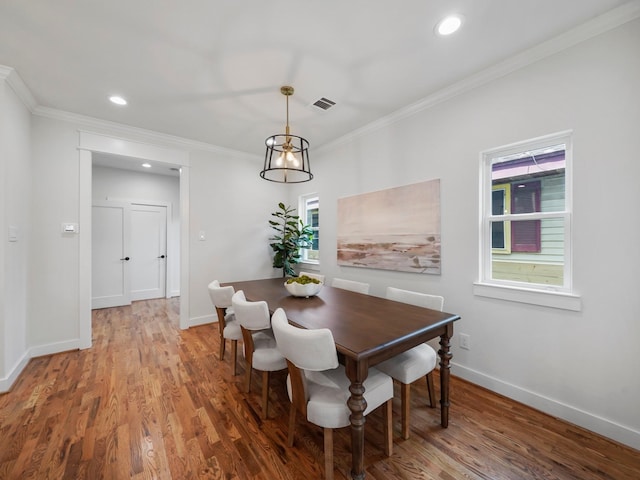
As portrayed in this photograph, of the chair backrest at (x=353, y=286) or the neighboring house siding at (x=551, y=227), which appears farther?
the chair backrest at (x=353, y=286)

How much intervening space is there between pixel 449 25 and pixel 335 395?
8.29 ft

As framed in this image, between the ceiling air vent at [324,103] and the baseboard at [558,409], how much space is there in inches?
118

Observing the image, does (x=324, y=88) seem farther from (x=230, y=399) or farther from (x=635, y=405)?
(x=635, y=405)

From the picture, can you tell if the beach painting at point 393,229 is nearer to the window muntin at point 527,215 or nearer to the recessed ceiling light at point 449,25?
the window muntin at point 527,215

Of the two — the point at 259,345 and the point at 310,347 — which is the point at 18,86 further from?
the point at 310,347

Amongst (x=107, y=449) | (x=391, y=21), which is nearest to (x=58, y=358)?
(x=107, y=449)

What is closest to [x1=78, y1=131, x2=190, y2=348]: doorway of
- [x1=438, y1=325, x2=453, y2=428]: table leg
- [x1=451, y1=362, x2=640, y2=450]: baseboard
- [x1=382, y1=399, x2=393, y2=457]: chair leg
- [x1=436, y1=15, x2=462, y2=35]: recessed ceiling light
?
[x1=382, y1=399, x2=393, y2=457]: chair leg

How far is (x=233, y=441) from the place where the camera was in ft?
5.38

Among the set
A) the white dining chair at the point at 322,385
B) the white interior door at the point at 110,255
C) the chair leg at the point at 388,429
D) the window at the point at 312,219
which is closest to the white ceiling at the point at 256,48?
the window at the point at 312,219

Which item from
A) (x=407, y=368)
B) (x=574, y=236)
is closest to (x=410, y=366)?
(x=407, y=368)

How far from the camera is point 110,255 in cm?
505

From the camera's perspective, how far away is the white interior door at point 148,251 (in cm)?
539

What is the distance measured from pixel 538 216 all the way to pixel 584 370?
1.13 m

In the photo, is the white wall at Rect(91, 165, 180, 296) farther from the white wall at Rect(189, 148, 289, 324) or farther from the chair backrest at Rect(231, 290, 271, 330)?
the chair backrest at Rect(231, 290, 271, 330)
